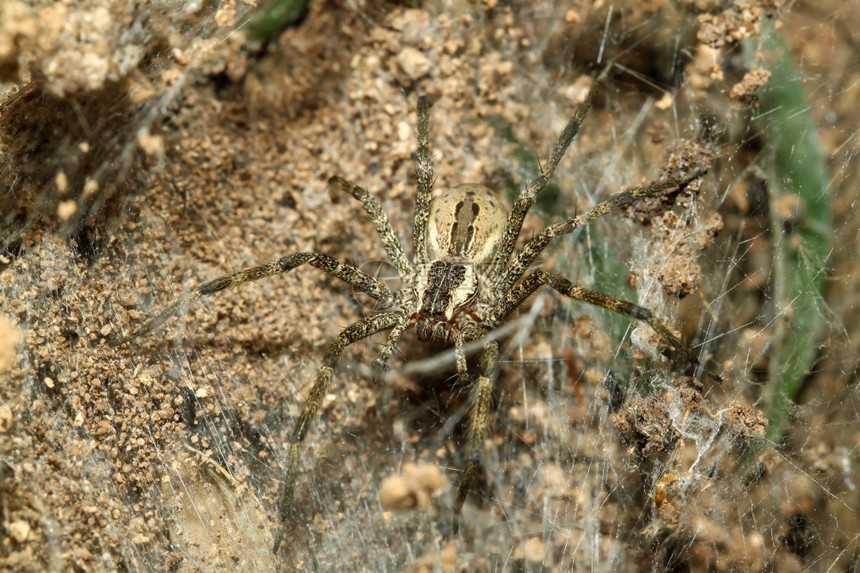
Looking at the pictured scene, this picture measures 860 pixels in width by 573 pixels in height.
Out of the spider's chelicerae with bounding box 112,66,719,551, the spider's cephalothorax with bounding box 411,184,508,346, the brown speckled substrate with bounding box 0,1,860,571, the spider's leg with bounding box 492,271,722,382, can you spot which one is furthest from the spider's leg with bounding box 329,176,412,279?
the spider's leg with bounding box 492,271,722,382

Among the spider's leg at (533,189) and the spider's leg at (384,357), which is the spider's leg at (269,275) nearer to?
the spider's leg at (384,357)

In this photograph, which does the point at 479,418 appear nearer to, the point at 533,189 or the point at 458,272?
the point at 458,272

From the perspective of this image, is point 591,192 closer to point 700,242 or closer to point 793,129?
point 700,242

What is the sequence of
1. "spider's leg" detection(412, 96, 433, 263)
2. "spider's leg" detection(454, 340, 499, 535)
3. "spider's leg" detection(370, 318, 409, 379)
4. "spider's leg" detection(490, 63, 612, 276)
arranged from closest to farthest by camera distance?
"spider's leg" detection(454, 340, 499, 535), "spider's leg" detection(370, 318, 409, 379), "spider's leg" detection(490, 63, 612, 276), "spider's leg" detection(412, 96, 433, 263)

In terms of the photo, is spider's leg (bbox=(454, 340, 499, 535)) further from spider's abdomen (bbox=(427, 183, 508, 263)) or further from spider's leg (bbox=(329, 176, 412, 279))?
spider's leg (bbox=(329, 176, 412, 279))

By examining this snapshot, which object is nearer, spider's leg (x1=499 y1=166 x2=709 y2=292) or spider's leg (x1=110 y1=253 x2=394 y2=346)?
spider's leg (x1=110 y1=253 x2=394 y2=346)

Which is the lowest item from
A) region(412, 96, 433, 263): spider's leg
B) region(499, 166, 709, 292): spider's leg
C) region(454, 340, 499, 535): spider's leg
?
region(454, 340, 499, 535): spider's leg

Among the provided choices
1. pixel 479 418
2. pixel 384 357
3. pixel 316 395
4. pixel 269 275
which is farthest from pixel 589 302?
pixel 269 275
